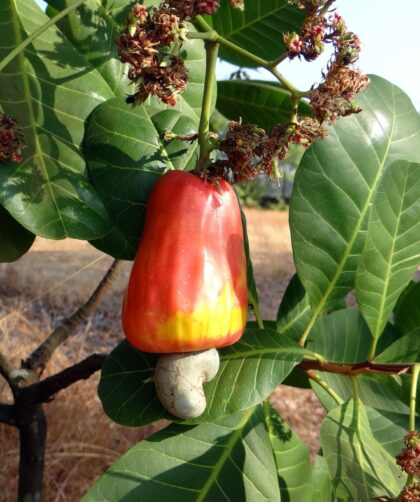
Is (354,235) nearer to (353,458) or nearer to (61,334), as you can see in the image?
(353,458)

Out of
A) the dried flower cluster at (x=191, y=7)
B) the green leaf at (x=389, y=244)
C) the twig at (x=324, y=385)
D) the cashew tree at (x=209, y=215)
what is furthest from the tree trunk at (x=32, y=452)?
the dried flower cluster at (x=191, y=7)

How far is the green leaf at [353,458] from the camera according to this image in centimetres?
65

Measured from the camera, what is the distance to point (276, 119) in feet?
3.11

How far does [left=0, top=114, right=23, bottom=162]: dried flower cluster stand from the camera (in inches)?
22.0

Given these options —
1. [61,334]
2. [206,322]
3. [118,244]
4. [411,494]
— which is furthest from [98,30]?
[61,334]

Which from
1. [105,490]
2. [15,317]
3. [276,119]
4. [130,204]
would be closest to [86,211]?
[130,204]

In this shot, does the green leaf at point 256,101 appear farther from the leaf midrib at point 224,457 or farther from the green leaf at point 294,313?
the leaf midrib at point 224,457

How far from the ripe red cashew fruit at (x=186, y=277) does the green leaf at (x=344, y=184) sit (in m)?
0.16

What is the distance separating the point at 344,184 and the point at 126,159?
0.88 ft

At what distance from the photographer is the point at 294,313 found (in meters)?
0.86

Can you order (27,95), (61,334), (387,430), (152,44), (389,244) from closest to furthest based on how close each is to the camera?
(152,44) < (27,95) < (389,244) < (387,430) < (61,334)

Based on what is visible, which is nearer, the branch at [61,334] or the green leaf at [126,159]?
the green leaf at [126,159]

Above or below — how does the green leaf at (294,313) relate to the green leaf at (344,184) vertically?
below

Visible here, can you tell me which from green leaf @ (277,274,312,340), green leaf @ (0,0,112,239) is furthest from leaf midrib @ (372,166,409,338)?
green leaf @ (0,0,112,239)
